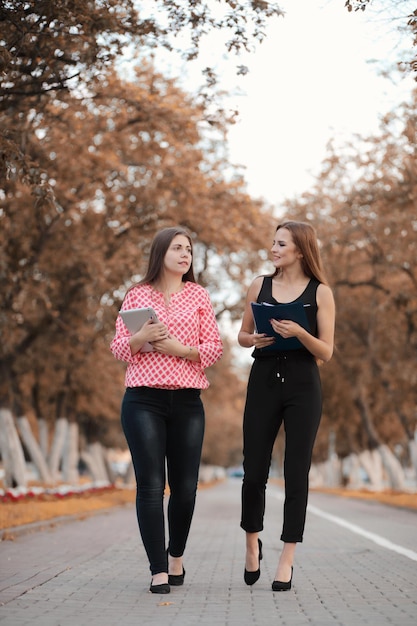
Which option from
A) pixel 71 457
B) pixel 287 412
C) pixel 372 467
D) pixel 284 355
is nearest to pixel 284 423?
pixel 287 412

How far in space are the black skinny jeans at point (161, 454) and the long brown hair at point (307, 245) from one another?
1102mm

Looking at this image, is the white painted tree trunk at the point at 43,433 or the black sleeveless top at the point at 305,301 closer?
the black sleeveless top at the point at 305,301

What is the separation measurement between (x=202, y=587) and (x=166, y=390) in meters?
1.51

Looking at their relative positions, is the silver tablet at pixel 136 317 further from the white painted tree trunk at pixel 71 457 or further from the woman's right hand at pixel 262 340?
the white painted tree trunk at pixel 71 457

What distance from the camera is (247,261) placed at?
30.0 meters

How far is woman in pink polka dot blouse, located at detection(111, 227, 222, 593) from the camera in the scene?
6387 mm

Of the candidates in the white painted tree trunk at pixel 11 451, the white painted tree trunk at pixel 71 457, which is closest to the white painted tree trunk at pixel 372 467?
the white painted tree trunk at pixel 71 457

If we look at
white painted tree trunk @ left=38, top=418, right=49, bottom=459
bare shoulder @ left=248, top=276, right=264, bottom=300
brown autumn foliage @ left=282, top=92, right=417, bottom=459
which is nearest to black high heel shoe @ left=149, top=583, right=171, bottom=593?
bare shoulder @ left=248, top=276, right=264, bottom=300

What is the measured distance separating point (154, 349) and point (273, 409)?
85 cm

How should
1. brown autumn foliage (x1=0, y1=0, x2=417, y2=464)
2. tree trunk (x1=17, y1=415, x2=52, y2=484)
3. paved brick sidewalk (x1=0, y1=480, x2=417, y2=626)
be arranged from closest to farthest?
paved brick sidewalk (x1=0, y1=480, x2=417, y2=626) < brown autumn foliage (x1=0, y1=0, x2=417, y2=464) < tree trunk (x1=17, y1=415, x2=52, y2=484)

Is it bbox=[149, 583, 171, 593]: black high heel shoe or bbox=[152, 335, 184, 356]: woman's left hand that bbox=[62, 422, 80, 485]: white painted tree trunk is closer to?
bbox=[149, 583, 171, 593]: black high heel shoe

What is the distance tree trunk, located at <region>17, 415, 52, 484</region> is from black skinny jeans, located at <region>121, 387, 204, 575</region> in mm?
22828

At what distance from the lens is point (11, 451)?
22.2 metres

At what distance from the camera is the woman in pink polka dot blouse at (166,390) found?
6.39 m
